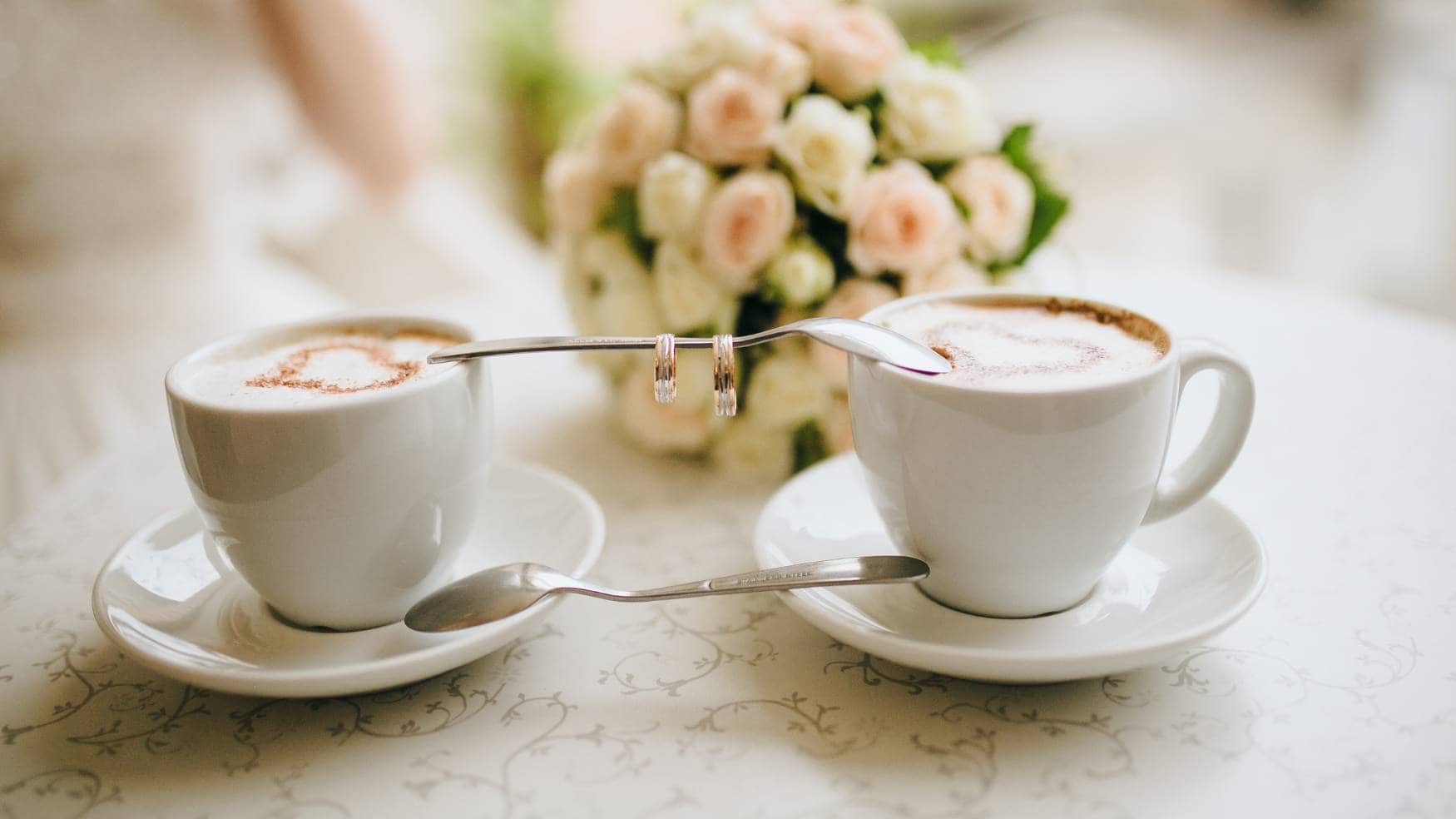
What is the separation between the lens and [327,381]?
71 centimetres

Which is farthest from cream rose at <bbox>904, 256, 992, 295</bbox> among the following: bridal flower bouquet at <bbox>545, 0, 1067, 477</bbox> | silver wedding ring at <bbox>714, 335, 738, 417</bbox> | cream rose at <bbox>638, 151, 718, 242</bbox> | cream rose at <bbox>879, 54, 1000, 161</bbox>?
silver wedding ring at <bbox>714, 335, 738, 417</bbox>

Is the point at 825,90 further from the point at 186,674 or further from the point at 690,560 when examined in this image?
the point at 186,674

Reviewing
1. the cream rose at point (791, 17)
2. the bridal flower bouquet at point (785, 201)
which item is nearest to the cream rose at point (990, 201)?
the bridal flower bouquet at point (785, 201)

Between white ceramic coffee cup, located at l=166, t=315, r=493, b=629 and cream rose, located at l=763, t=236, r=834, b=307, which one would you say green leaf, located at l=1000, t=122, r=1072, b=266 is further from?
white ceramic coffee cup, located at l=166, t=315, r=493, b=629

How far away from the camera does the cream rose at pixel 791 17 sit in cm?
101

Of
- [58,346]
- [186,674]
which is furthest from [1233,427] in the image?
[58,346]

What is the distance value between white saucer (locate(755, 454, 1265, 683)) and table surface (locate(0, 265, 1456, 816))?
0.11 ft

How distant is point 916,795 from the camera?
56 cm

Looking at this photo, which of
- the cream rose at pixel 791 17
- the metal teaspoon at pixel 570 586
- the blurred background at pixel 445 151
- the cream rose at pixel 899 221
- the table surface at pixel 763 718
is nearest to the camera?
the table surface at pixel 763 718

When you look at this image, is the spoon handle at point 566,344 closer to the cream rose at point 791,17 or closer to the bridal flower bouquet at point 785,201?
the bridal flower bouquet at point 785,201

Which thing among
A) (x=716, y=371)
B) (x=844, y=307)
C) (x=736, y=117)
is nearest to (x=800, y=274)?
(x=844, y=307)

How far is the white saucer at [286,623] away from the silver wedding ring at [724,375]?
0.16 m

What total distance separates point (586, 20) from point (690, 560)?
312 centimetres

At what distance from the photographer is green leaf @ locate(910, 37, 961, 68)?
41.5 inches
